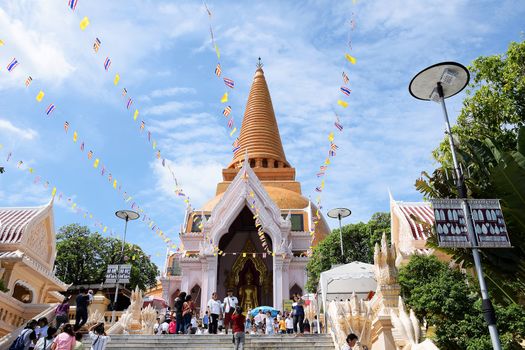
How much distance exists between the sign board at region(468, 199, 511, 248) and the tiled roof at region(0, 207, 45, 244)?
70.1 ft

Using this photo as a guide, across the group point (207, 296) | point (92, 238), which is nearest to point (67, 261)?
point (92, 238)

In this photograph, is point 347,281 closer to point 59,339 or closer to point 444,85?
point 444,85

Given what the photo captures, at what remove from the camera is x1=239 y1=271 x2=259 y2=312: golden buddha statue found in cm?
2711

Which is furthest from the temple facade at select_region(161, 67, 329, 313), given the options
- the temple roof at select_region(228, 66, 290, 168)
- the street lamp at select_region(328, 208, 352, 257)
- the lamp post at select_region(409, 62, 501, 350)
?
the lamp post at select_region(409, 62, 501, 350)

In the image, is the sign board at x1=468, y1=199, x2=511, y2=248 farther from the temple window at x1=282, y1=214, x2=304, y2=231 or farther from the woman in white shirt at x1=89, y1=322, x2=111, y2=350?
the temple window at x1=282, y1=214, x2=304, y2=231

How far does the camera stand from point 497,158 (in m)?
9.39

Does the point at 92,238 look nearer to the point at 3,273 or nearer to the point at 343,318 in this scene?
the point at 3,273

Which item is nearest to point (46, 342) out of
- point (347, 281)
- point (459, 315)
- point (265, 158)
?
point (459, 315)

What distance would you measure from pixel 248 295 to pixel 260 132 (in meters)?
18.0

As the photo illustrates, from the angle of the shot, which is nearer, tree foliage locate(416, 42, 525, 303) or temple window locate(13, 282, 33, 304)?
tree foliage locate(416, 42, 525, 303)

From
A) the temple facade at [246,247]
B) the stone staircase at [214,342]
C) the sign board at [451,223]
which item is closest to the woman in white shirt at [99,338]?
the stone staircase at [214,342]

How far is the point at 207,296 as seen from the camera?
24469 mm

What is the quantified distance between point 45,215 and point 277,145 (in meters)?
21.9

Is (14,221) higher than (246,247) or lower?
lower
